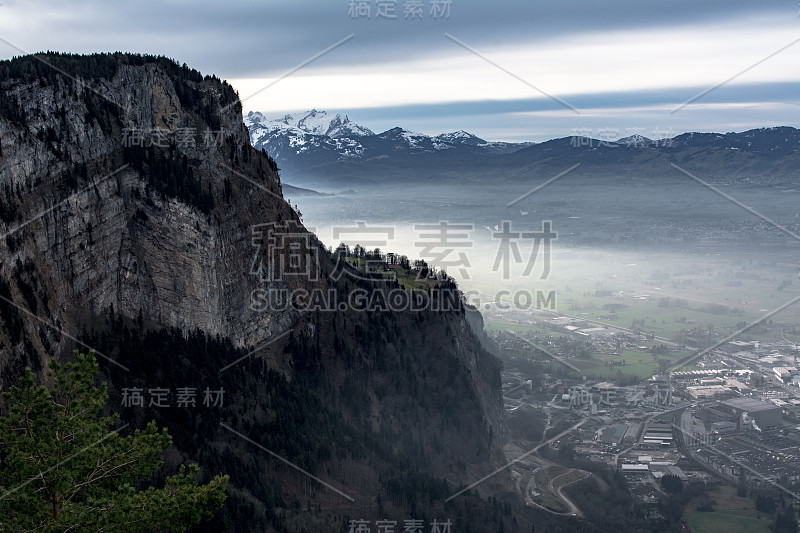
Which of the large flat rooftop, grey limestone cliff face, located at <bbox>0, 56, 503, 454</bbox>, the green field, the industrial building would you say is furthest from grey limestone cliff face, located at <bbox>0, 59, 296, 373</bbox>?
the large flat rooftop

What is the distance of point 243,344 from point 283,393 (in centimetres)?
566

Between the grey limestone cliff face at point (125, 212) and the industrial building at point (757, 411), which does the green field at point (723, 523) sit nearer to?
the industrial building at point (757, 411)

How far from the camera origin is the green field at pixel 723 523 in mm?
75625

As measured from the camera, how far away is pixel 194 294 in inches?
2416

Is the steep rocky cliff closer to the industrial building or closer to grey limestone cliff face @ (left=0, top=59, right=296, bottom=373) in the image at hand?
grey limestone cliff face @ (left=0, top=59, right=296, bottom=373)

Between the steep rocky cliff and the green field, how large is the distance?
2237cm

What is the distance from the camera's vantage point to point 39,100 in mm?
51719

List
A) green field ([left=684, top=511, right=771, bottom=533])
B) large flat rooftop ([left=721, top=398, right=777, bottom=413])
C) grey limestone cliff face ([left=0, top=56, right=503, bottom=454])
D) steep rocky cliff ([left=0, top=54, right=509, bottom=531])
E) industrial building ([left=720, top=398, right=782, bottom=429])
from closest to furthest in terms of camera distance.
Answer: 1. grey limestone cliff face ([left=0, top=56, right=503, bottom=454])
2. steep rocky cliff ([left=0, top=54, right=509, bottom=531])
3. green field ([left=684, top=511, right=771, bottom=533])
4. industrial building ([left=720, top=398, right=782, bottom=429])
5. large flat rooftop ([left=721, top=398, right=777, bottom=413])

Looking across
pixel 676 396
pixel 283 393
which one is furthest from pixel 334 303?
pixel 676 396

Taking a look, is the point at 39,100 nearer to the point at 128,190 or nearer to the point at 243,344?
the point at 128,190

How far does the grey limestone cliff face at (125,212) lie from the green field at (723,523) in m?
45.3

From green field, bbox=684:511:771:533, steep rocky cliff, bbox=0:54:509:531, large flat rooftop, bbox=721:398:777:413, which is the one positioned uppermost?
steep rocky cliff, bbox=0:54:509:531

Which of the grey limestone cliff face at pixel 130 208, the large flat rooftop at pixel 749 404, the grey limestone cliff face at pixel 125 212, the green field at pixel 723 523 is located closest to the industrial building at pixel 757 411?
the large flat rooftop at pixel 749 404

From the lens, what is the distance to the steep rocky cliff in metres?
49.7
